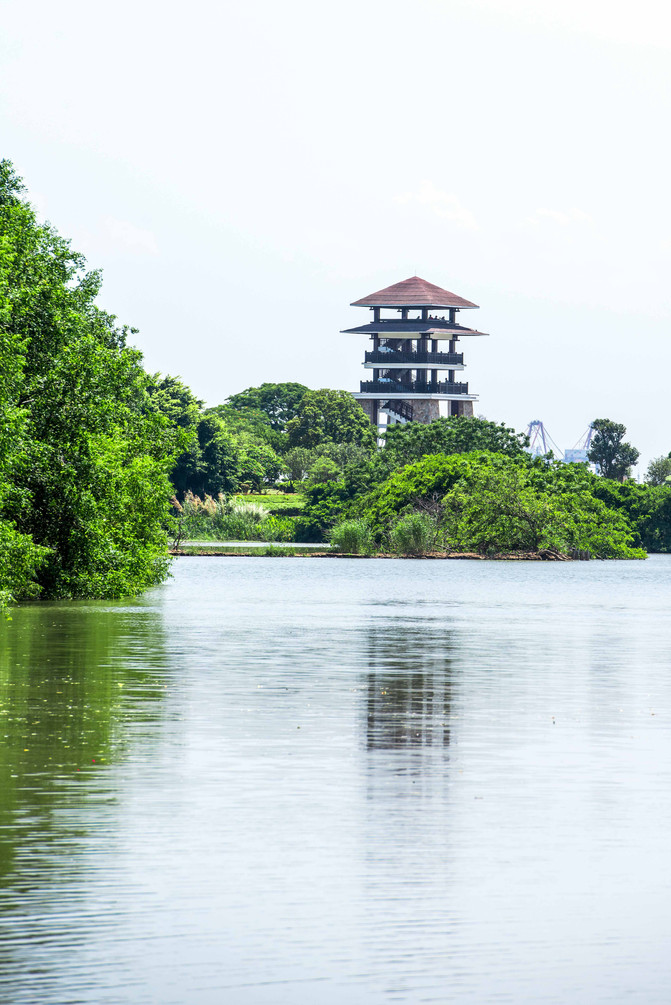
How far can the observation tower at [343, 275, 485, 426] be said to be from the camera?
484 ft

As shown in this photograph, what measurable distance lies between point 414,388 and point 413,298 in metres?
8.31

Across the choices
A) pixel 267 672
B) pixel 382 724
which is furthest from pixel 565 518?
pixel 382 724

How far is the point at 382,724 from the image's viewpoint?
16.8 metres

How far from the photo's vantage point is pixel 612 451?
143 m

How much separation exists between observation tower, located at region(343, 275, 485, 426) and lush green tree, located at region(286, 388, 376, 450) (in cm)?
421

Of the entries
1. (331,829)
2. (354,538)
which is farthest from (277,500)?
(331,829)

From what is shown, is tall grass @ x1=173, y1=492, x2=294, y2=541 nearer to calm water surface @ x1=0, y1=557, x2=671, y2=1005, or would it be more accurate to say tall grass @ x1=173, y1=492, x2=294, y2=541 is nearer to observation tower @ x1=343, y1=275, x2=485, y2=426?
observation tower @ x1=343, y1=275, x2=485, y2=426

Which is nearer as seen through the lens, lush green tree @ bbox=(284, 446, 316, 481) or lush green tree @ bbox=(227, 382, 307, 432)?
lush green tree @ bbox=(284, 446, 316, 481)

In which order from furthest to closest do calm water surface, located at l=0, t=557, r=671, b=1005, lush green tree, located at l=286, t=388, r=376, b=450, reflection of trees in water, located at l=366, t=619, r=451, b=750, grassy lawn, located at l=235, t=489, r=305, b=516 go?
lush green tree, located at l=286, t=388, r=376, b=450
grassy lawn, located at l=235, t=489, r=305, b=516
reflection of trees in water, located at l=366, t=619, r=451, b=750
calm water surface, located at l=0, t=557, r=671, b=1005

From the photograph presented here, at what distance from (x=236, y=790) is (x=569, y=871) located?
3.46 m

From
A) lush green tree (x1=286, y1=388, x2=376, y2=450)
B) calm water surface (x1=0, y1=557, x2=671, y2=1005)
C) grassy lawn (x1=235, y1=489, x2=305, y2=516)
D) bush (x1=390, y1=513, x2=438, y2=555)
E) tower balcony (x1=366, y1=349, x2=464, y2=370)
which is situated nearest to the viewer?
calm water surface (x1=0, y1=557, x2=671, y2=1005)

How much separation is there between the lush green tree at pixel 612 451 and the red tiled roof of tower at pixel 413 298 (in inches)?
711

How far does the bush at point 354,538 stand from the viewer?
92.5 metres

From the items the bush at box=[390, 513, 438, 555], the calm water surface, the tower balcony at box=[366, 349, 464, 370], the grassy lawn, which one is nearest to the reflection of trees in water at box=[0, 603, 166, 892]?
the calm water surface
